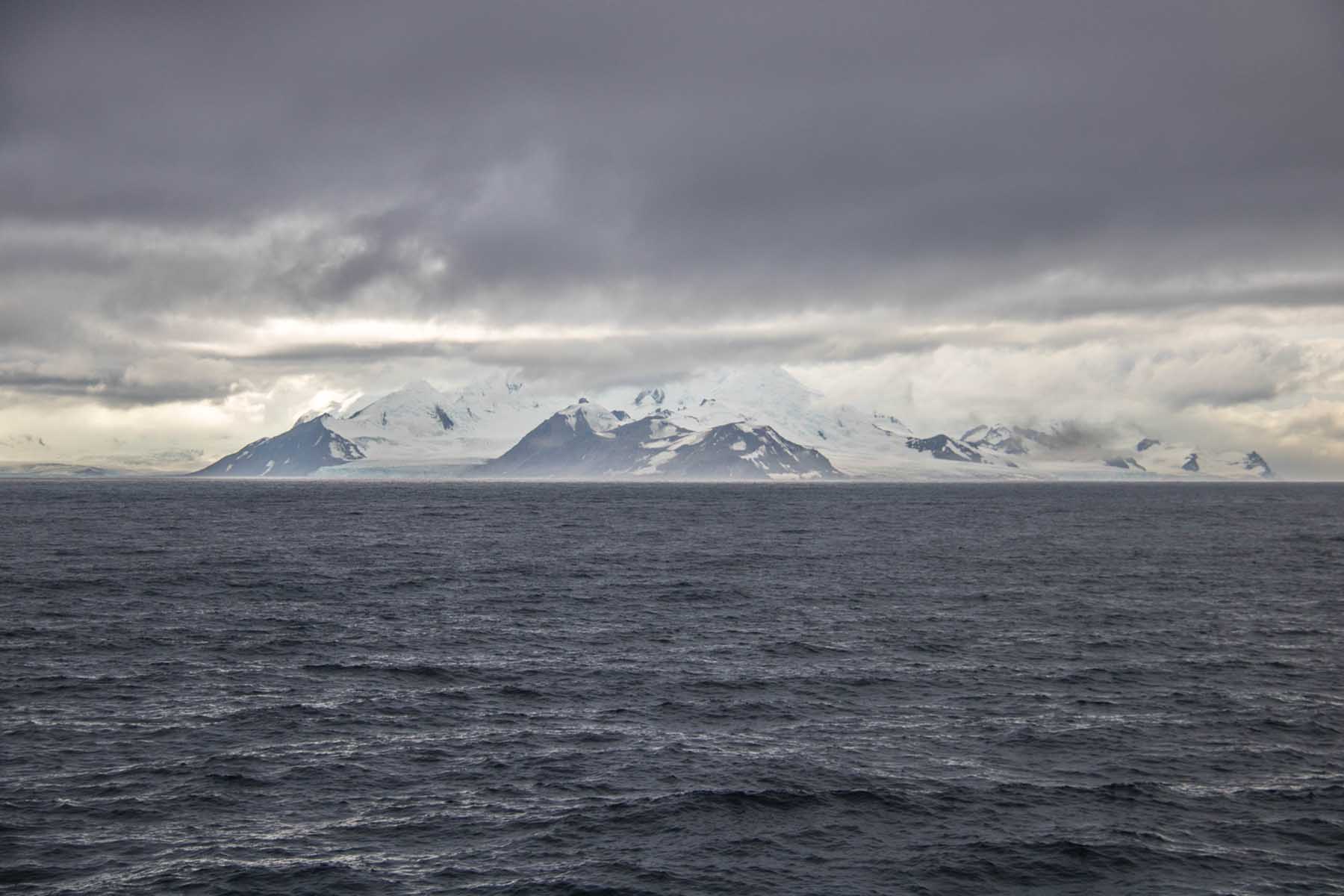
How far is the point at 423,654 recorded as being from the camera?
198 feet

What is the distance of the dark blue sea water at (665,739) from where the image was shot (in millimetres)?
31250

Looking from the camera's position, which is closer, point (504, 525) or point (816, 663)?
point (816, 663)

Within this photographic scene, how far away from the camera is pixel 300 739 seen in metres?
42.5

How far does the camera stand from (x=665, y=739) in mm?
43406

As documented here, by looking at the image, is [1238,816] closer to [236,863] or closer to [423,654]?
[236,863]

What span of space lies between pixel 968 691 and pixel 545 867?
92.3ft

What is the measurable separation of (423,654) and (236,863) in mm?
29871

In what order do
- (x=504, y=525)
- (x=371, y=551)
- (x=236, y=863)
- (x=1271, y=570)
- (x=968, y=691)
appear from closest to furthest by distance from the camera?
1. (x=236, y=863)
2. (x=968, y=691)
3. (x=1271, y=570)
4. (x=371, y=551)
5. (x=504, y=525)

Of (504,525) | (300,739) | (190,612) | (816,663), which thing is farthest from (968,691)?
(504,525)

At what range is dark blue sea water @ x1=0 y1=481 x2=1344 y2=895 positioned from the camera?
31250mm

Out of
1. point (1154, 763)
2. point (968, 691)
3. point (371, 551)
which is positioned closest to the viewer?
point (1154, 763)

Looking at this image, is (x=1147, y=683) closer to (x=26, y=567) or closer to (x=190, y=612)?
(x=190, y=612)

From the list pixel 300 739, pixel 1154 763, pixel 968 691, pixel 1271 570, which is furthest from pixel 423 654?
pixel 1271 570

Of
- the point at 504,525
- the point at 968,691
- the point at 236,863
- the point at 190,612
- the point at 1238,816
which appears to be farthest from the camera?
the point at 504,525
